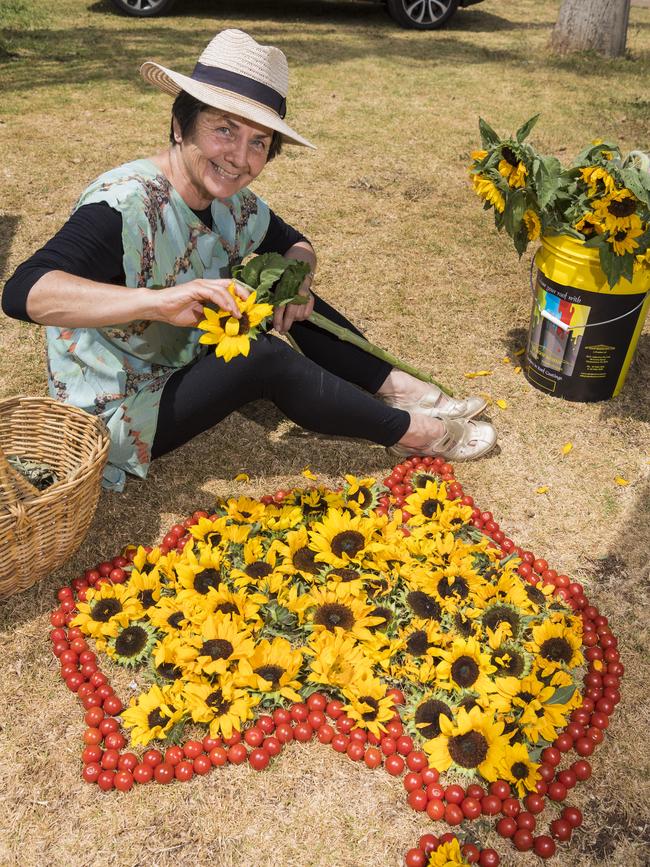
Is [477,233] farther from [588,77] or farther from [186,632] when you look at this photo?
[588,77]

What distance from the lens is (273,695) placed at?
8.87ft

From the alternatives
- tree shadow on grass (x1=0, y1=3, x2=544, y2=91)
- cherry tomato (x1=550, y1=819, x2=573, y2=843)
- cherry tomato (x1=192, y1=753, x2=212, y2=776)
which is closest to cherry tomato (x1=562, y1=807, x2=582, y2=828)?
cherry tomato (x1=550, y1=819, x2=573, y2=843)

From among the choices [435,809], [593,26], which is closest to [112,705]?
[435,809]

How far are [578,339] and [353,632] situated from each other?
2.00 m

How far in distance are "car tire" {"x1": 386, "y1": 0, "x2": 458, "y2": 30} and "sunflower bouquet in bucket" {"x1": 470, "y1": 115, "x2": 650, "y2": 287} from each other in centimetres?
857

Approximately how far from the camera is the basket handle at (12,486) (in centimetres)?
269

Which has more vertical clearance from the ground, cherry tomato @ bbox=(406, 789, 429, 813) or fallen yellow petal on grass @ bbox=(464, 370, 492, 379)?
fallen yellow petal on grass @ bbox=(464, 370, 492, 379)

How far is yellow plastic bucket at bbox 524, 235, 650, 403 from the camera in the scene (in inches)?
145

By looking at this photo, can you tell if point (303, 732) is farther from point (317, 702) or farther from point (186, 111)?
point (186, 111)

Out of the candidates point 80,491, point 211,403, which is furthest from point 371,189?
point 80,491

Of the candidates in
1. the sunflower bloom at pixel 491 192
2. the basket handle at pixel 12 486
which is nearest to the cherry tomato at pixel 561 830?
the basket handle at pixel 12 486

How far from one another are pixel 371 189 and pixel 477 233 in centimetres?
109

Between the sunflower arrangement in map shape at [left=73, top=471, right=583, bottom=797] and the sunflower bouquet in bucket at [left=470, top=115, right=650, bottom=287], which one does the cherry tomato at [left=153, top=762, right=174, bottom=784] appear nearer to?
the sunflower arrangement in map shape at [left=73, top=471, right=583, bottom=797]

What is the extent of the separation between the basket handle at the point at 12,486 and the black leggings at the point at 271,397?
617 millimetres
